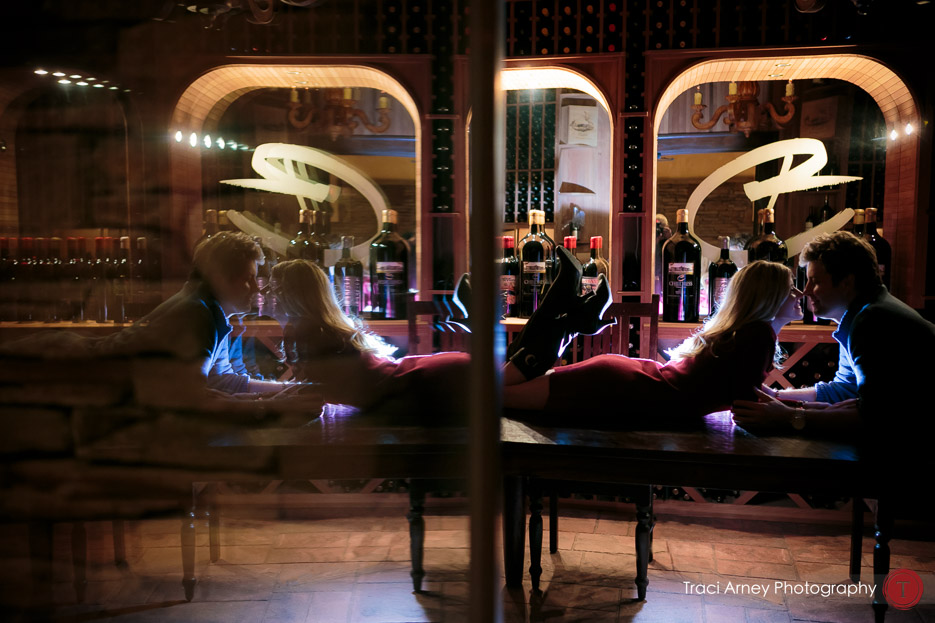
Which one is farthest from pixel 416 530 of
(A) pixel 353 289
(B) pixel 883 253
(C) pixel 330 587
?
(B) pixel 883 253

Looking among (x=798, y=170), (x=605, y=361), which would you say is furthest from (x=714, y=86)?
(x=605, y=361)

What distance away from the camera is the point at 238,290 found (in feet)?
3.06

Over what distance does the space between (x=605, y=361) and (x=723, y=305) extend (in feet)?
0.88

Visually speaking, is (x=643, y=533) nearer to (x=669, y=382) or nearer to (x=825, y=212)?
(x=669, y=382)

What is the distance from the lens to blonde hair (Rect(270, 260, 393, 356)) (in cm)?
107

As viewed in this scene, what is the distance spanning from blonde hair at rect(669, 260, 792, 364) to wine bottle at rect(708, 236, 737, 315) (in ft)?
1.96

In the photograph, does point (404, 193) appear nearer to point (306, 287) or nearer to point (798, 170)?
point (306, 287)

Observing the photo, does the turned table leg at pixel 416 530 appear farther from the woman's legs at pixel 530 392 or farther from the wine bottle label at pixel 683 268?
the wine bottle label at pixel 683 268

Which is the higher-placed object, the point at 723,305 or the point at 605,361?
the point at 723,305

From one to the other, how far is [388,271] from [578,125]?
141 centimetres

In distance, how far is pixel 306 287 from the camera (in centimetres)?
114

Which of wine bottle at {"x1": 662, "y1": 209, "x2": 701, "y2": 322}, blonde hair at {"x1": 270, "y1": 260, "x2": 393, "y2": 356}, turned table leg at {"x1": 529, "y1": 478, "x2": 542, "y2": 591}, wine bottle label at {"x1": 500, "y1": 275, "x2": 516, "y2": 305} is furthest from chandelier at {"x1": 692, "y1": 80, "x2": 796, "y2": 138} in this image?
blonde hair at {"x1": 270, "y1": 260, "x2": 393, "y2": 356}

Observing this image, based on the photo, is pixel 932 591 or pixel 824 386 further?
pixel 932 591

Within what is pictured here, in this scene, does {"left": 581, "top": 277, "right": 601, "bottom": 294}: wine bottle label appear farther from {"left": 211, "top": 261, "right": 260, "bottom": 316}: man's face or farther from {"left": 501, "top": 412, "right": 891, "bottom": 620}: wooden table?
{"left": 211, "top": 261, "right": 260, "bottom": 316}: man's face
